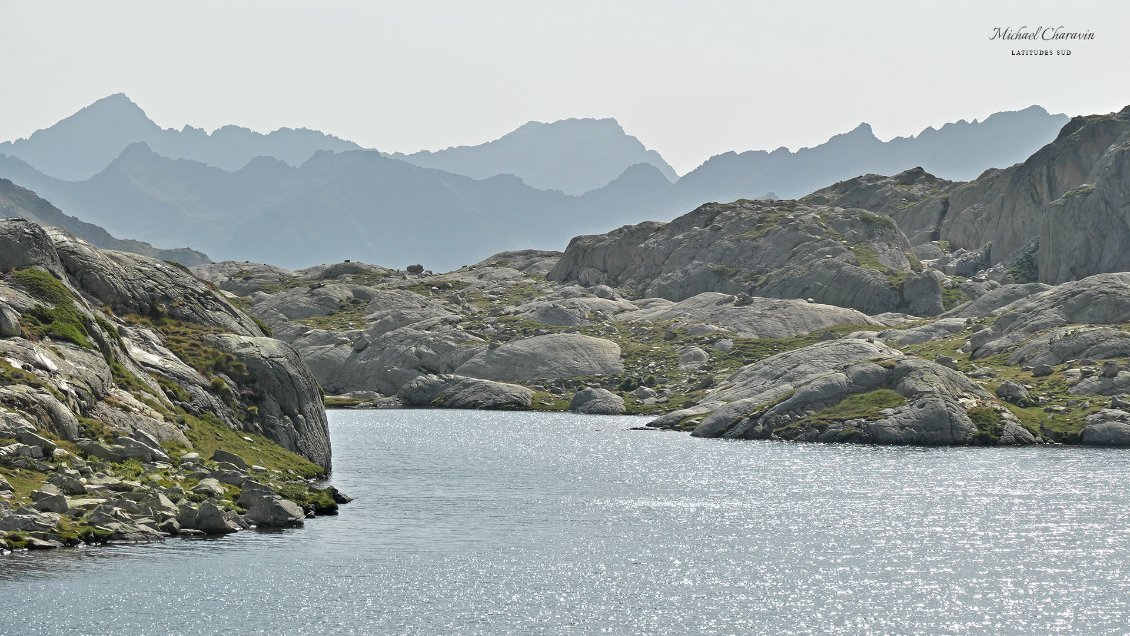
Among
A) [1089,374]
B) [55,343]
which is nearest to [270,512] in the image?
[55,343]

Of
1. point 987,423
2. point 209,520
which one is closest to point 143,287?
point 209,520

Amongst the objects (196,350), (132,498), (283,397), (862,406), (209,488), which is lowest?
(132,498)

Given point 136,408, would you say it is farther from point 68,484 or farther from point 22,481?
point 22,481

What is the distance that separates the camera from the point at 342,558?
69312 millimetres

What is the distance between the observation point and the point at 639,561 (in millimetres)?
72938

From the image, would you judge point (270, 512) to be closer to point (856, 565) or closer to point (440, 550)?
point (440, 550)

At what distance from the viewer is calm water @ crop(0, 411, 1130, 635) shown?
57562 millimetres

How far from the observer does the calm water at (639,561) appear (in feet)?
189

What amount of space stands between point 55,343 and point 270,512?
22044mm

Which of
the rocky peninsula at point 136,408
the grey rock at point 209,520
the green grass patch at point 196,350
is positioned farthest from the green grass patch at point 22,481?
the green grass patch at point 196,350

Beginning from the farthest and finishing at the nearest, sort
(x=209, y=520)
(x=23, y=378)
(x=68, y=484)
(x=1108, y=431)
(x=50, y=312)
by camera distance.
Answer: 1. (x=1108, y=431)
2. (x=50, y=312)
3. (x=23, y=378)
4. (x=209, y=520)
5. (x=68, y=484)

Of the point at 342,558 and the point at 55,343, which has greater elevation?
the point at 55,343

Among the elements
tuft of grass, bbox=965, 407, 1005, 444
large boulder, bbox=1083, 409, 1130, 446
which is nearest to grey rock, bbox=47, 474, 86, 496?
tuft of grass, bbox=965, 407, 1005, 444

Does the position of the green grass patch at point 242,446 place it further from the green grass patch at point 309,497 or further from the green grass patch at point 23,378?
the green grass patch at point 23,378
